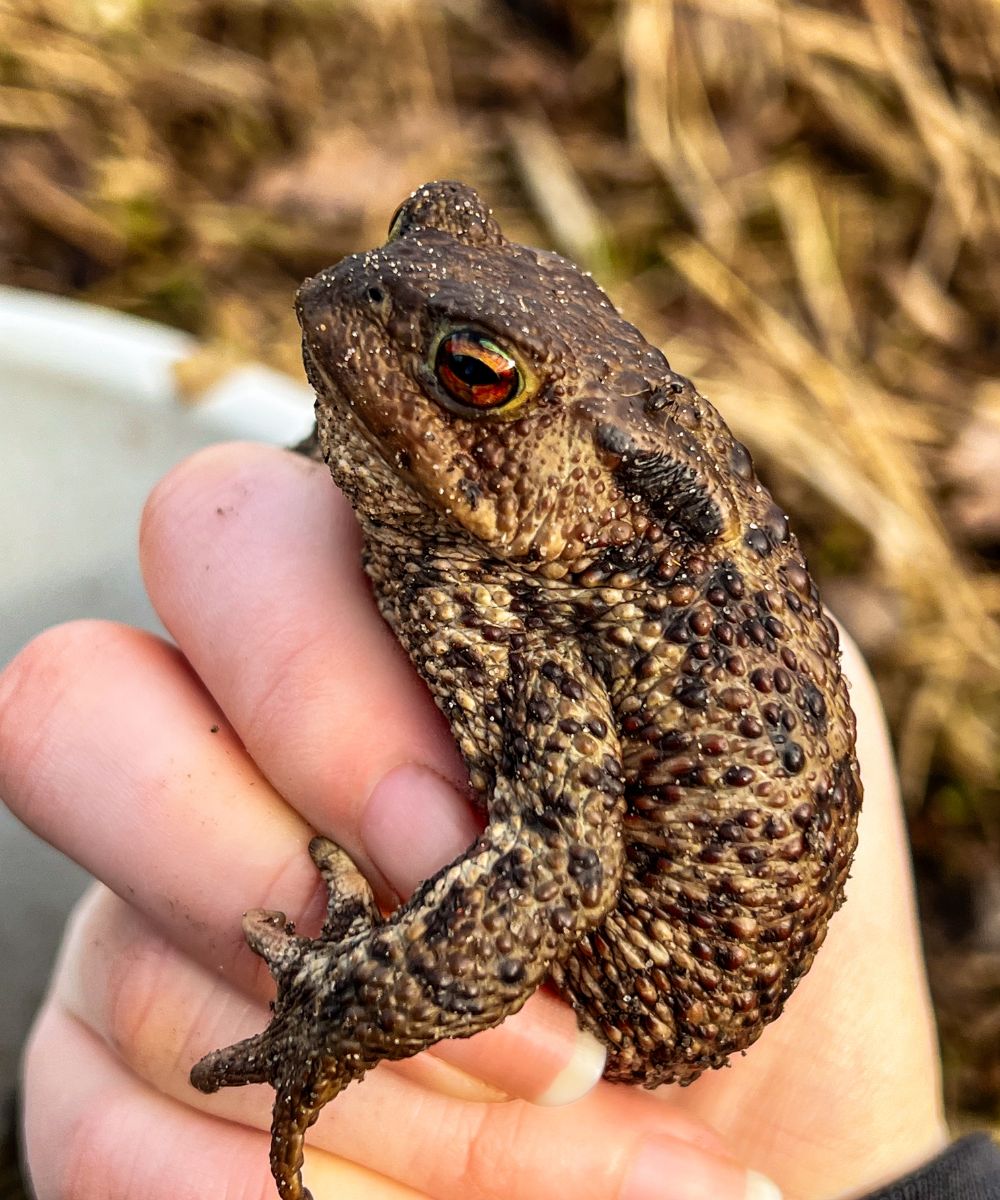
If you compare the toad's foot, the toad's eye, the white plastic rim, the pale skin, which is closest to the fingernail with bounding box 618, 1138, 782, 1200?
the pale skin

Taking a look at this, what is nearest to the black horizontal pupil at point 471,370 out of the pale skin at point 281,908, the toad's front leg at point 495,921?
the toad's front leg at point 495,921

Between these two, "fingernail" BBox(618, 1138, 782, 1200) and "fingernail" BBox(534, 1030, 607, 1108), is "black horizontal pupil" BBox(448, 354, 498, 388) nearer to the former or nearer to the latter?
"fingernail" BBox(534, 1030, 607, 1108)

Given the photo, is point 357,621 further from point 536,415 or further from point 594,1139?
point 594,1139

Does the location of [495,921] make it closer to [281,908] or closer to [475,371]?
[281,908]

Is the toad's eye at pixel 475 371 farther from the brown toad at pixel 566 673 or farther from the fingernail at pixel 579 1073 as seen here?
the fingernail at pixel 579 1073

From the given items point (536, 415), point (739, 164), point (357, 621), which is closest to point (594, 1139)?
point (357, 621)

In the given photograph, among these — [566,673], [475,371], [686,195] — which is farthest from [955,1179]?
[686,195]
